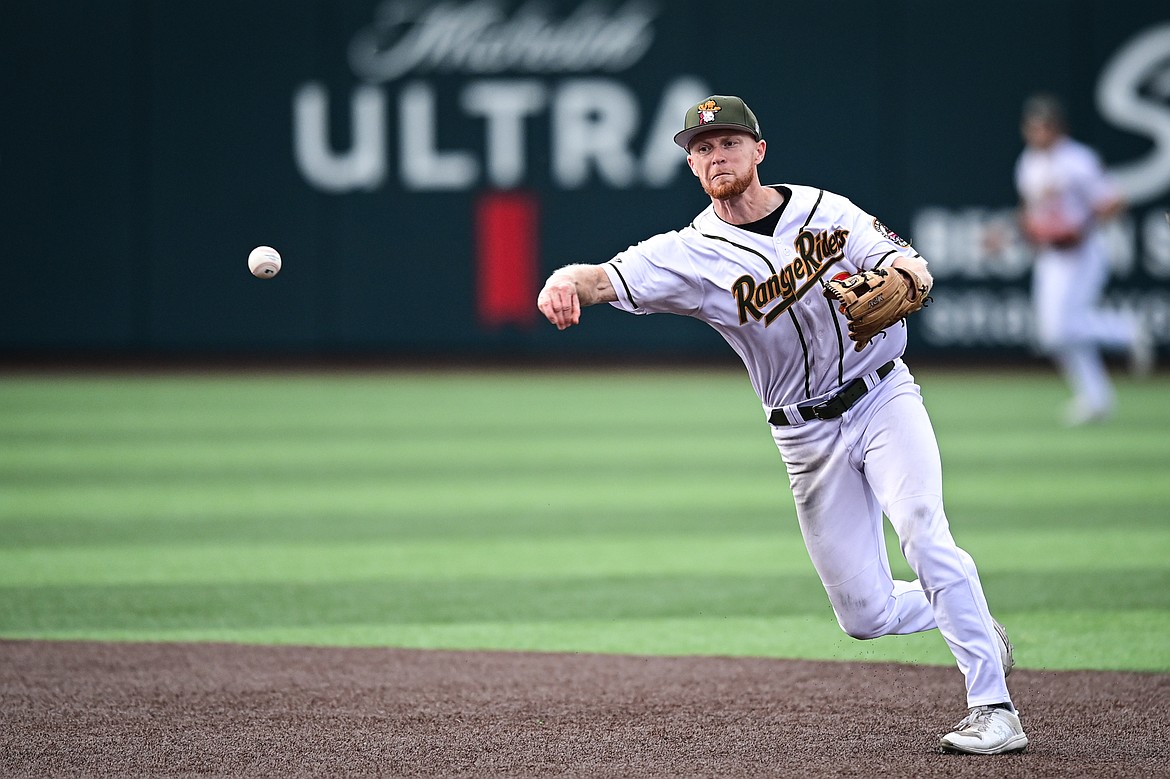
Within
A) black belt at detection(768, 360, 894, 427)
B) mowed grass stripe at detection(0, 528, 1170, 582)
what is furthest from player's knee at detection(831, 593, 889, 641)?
mowed grass stripe at detection(0, 528, 1170, 582)

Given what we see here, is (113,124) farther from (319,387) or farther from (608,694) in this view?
(608,694)

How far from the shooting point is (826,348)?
5004mm

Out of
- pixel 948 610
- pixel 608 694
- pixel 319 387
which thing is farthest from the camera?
pixel 319 387

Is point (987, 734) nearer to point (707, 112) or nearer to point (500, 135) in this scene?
point (707, 112)

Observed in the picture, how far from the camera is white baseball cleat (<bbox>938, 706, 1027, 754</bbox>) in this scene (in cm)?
460

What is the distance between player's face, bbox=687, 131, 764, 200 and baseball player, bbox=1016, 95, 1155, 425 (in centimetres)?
954

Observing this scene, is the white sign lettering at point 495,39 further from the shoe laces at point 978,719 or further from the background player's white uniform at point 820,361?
the shoe laces at point 978,719

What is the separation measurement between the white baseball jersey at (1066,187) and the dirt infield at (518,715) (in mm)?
9282

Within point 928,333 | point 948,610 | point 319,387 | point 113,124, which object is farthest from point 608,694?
point 113,124

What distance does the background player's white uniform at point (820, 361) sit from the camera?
4926 mm

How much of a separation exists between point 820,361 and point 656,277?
1.87 feet

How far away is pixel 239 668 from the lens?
5.89m

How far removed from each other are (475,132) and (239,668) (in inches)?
561

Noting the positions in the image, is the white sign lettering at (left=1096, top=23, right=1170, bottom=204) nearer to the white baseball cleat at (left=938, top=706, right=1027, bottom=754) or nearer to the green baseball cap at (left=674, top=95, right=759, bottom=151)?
the green baseball cap at (left=674, top=95, right=759, bottom=151)
